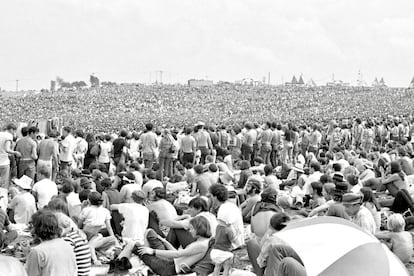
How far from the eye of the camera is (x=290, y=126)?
739 inches

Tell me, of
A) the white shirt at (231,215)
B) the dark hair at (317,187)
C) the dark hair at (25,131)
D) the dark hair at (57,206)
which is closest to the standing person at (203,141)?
the dark hair at (25,131)

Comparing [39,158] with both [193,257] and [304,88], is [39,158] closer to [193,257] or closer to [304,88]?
[193,257]

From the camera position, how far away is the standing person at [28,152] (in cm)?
1161

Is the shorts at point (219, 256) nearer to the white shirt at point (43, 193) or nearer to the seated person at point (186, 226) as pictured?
the seated person at point (186, 226)

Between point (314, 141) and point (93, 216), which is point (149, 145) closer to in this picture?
point (314, 141)

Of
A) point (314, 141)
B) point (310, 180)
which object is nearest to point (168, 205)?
point (310, 180)

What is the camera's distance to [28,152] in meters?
11.7

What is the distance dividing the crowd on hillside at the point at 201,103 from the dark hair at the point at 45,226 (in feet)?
172

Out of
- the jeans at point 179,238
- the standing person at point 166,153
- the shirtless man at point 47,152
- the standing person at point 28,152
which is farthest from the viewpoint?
the standing person at point 166,153

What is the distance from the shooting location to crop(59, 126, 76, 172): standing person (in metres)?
12.9

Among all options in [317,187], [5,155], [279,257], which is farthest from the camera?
[5,155]

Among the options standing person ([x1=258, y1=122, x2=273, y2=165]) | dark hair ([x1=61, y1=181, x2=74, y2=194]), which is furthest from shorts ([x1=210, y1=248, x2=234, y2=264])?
standing person ([x1=258, y1=122, x2=273, y2=165])

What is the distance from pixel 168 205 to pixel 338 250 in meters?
4.25

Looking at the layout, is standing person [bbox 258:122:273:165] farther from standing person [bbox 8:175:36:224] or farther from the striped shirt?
the striped shirt
